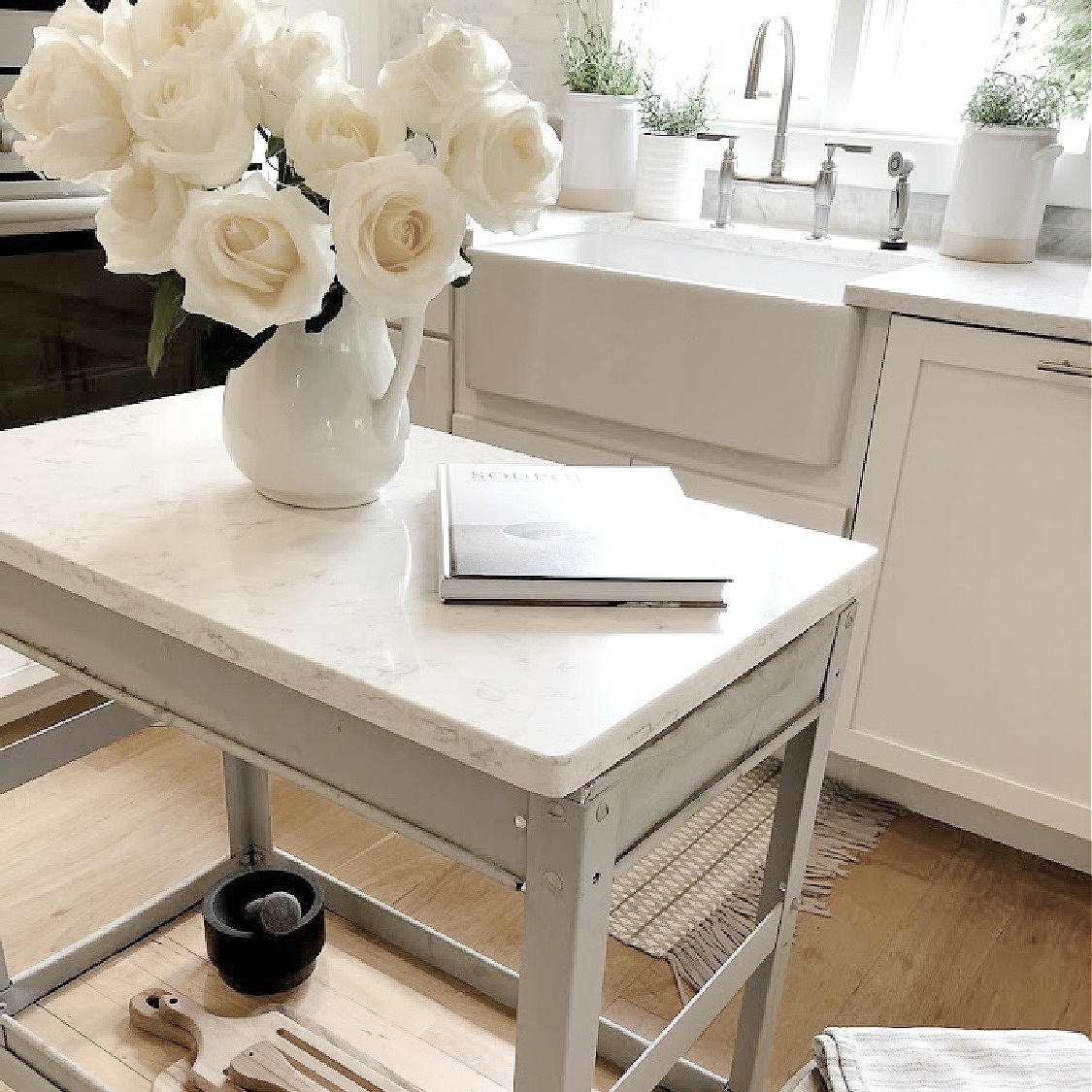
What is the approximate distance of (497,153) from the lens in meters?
0.90

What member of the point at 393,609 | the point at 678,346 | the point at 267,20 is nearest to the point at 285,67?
the point at 267,20

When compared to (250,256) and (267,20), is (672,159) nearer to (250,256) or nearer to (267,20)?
(267,20)

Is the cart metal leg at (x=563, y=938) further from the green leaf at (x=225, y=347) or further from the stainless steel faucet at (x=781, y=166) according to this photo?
the stainless steel faucet at (x=781, y=166)

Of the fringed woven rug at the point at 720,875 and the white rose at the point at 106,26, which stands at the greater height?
the white rose at the point at 106,26

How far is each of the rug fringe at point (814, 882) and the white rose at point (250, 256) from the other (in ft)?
3.29

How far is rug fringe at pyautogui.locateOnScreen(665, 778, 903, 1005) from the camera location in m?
1.69

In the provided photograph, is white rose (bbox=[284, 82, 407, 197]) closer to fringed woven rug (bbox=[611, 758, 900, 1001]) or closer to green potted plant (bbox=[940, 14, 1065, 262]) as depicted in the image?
fringed woven rug (bbox=[611, 758, 900, 1001])

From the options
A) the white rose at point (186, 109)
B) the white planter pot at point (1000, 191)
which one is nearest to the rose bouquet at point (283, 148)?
the white rose at point (186, 109)

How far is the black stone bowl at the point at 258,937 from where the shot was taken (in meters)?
1.54

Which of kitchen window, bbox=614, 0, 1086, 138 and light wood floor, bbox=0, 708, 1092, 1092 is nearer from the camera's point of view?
light wood floor, bbox=0, 708, 1092, 1092

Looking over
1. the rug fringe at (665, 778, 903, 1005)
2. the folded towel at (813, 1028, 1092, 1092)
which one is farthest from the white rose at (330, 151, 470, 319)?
the rug fringe at (665, 778, 903, 1005)

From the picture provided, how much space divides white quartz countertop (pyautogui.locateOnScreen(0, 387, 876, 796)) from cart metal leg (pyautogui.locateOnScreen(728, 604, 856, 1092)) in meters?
0.14

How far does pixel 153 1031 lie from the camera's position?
1.52 m

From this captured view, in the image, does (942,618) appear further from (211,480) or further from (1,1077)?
(1,1077)
